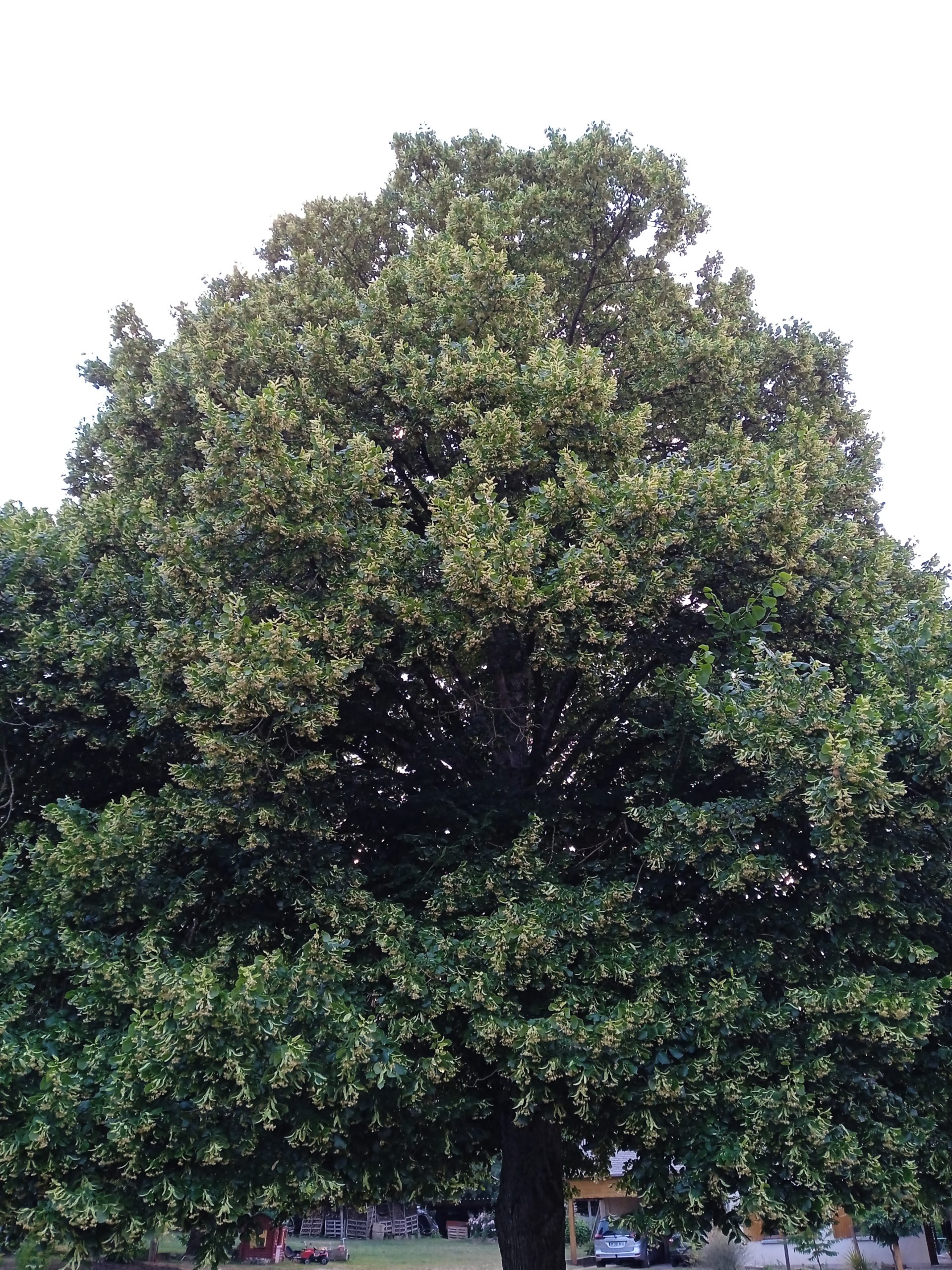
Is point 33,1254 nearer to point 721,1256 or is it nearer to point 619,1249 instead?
point 721,1256

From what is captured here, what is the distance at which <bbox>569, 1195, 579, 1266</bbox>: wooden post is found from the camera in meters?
27.4

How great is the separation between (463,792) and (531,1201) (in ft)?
11.6

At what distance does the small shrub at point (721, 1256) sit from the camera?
2234 cm

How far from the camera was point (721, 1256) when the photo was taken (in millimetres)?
22781

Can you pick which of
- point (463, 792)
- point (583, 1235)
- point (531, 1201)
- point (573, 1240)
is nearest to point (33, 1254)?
point (531, 1201)

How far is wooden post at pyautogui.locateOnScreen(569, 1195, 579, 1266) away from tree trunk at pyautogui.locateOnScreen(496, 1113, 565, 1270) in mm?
19984

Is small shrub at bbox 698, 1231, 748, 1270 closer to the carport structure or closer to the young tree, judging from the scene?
the carport structure

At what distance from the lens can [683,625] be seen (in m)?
7.43

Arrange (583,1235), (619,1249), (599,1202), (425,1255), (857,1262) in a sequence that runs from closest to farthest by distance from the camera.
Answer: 1. (857,1262)
2. (619,1249)
3. (425,1255)
4. (583,1235)
5. (599,1202)

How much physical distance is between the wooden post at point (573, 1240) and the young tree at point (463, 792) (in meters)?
22.4

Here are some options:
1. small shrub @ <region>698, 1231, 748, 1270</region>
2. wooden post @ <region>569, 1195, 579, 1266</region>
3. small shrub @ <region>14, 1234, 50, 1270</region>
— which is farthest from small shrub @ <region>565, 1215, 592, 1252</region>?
small shrub @ <region>14, 1234, 50, 1270</region>

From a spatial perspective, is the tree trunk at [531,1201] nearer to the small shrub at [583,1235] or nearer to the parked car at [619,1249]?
the parked car at [619,1249]

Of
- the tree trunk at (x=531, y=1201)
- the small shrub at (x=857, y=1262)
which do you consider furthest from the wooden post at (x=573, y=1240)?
the tree trunk at (x=531, y=1201)

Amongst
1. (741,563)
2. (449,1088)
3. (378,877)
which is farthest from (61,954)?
(741,563)
